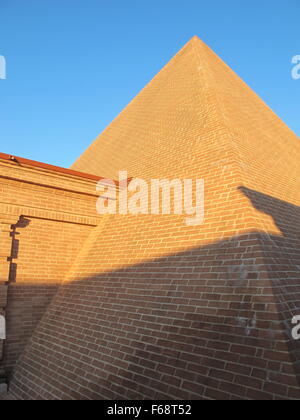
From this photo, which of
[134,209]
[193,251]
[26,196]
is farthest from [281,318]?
[26,196]

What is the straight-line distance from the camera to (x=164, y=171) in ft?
19.9

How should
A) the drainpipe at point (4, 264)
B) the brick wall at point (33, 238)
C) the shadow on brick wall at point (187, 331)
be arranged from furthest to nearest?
1. the brick wall at point (33, 238)
2. the drainpipe at point (4, 264)
3. the shadow on brick wall at point (187, 331)

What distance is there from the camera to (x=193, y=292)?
364cm

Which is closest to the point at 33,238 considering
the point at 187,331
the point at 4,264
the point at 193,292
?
the point at 4,264

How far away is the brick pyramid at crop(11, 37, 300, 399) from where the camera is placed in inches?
113

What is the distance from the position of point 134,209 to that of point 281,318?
370 centimetres

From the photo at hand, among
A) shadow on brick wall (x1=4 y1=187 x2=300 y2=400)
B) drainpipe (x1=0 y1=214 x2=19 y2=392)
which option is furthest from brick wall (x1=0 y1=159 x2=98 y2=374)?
shadow on brick wall (x1=4 y1=187 x2=300 y2=400)

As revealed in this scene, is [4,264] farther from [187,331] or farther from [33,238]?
[187,331]

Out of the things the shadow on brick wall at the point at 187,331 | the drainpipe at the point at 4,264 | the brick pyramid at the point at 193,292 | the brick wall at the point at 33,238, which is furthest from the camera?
the brick wall at the point at 33,238

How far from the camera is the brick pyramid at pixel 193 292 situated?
2.88 metres

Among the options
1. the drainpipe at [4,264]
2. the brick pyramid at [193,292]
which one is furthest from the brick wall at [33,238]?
the brick pyramid at [193,292]

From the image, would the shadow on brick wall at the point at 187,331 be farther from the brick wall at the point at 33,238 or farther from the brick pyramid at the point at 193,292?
the brick wall at the point at 33,238

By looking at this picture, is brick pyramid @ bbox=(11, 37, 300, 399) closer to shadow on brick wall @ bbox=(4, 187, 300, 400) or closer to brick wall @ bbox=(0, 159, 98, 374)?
shadow on brick wall @ bbox=(4, 187, 300, 400)
